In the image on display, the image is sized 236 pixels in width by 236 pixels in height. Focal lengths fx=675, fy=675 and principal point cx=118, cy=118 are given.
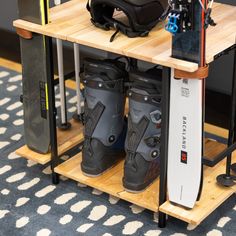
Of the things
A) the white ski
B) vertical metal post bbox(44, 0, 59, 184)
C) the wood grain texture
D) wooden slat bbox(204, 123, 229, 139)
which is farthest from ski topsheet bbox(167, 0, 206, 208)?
the wood grain texture

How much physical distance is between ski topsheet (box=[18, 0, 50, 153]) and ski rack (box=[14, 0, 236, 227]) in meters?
0.05

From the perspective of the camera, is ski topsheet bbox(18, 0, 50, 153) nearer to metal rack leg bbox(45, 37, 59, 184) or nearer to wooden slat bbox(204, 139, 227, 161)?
metal rack leg bbox(45, 37, 59, 184)

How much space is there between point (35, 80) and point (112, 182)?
1.65 feet

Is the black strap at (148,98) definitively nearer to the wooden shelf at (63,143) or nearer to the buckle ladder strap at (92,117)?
the buckle ladder strap at (92,117)

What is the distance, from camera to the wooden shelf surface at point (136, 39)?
2223mm

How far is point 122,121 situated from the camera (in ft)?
8.65

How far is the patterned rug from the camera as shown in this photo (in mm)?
2502

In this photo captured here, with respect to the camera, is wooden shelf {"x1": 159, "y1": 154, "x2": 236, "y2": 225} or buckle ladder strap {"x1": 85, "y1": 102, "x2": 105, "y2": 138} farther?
buckle ladder strap {"x1": 85, "y1": 102, "x2": 105, "y2": 138}

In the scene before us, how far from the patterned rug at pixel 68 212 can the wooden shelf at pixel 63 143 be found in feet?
0.36

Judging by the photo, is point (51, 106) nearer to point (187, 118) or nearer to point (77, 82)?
point (77, 82)

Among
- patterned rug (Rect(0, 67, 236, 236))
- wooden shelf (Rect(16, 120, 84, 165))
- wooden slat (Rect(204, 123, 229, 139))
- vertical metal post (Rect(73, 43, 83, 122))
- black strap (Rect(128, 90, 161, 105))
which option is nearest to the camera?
black strap (Rect(128, 90, 161, 105))

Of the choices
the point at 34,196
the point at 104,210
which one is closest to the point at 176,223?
the point at 104,210

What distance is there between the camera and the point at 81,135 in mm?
2928

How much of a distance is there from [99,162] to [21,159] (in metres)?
0.47
